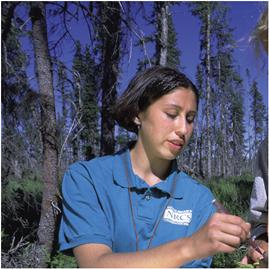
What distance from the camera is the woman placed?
40.4 inches

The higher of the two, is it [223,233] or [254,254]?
[223,233]

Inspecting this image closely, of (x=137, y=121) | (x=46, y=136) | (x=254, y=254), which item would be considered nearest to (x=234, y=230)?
(x=254, y=254)

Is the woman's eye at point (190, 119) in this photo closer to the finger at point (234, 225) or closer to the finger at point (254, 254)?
the finger at point (254, 254)

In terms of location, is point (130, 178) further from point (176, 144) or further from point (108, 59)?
point (108, 59)

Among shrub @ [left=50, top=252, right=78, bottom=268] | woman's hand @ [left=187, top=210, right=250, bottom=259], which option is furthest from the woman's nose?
shrub @ [left=50, top=252, right=78, bottom=268]

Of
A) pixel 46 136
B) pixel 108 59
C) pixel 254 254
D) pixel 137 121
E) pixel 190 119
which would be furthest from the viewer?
pixel 108 59

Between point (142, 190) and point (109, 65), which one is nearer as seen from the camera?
point (142, 190)

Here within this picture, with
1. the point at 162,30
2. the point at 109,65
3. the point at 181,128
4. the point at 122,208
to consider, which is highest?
the point at 162,30

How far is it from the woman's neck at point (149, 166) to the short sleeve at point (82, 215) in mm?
197

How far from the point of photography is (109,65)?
458cm

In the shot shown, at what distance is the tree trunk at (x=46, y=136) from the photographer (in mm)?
3516

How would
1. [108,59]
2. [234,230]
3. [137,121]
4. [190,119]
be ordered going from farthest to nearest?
[108,59], [137,121], [190,119], [234,230]

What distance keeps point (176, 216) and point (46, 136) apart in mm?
2577

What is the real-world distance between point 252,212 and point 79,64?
11.2 ft
